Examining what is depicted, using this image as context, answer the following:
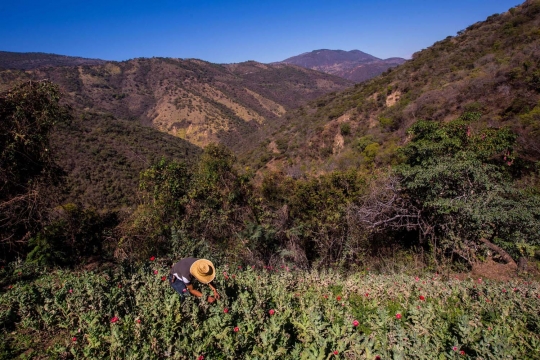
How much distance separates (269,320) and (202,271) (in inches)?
42.8

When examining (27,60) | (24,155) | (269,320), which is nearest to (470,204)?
(269,320)

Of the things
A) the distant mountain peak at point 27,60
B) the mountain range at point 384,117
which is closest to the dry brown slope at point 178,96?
the mountain range at point 384,117

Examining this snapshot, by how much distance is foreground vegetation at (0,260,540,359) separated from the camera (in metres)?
2.55

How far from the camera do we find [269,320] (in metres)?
3.16

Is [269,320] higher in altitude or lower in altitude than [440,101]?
lower

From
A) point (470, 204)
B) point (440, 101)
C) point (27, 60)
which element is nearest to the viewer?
point (470, 204)

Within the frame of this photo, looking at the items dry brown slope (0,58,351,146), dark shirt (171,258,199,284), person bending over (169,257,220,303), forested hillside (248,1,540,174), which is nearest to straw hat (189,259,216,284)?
person bending over (169,257,220,303)

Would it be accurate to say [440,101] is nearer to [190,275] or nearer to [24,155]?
[190,275]

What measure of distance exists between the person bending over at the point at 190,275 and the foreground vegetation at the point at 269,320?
156mm

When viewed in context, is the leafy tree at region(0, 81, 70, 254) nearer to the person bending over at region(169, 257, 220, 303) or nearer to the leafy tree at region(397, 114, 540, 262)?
the person bending over at region(169, 257, 220, 303)

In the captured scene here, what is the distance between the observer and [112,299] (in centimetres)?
360

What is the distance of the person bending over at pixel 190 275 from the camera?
369 cm

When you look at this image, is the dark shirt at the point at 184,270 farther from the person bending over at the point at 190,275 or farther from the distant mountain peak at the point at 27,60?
the distant mountain peak at the point at 27,60

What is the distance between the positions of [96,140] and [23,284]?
32.6m
